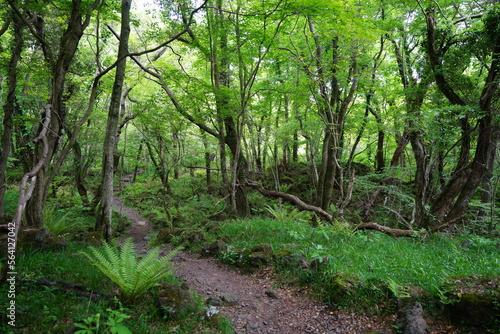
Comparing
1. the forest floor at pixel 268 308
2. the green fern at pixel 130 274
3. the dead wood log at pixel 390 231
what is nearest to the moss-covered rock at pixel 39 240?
the green fern at pixel 130 274

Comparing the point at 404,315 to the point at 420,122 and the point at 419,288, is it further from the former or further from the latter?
the point at 420,122

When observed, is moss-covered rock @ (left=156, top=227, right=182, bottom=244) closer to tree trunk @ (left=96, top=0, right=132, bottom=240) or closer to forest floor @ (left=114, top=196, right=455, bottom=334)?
tree trunk @ (left=96, top=0, right=132, bottom=240)

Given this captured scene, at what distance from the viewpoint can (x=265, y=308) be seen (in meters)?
4.12

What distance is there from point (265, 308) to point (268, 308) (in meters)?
0.05

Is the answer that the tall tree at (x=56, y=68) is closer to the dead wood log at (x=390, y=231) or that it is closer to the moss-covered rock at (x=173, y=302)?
the moss-covered rock at (x=173, y=302)

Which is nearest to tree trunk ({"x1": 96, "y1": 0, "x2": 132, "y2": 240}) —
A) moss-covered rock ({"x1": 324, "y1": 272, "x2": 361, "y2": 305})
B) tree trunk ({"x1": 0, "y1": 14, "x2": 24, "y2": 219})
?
tree trunk ({"x1": 0, "y1": 14, "x2": 24, "y2": 219})

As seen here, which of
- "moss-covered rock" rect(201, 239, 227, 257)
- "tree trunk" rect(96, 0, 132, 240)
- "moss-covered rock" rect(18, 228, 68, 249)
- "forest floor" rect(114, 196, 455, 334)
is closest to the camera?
"forest floor" rect(114, 196, 455, 334)

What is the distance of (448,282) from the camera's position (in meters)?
3.52

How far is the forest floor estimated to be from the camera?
354 cm

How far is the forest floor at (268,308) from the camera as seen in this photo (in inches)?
139

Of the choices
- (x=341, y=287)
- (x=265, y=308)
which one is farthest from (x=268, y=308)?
(x=341, y=287)

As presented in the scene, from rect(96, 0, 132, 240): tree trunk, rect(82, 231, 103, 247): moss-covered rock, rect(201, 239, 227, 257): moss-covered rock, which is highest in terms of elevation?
rect(96, 0, 132, 240): tree trunk

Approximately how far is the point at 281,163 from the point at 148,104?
9984 mm

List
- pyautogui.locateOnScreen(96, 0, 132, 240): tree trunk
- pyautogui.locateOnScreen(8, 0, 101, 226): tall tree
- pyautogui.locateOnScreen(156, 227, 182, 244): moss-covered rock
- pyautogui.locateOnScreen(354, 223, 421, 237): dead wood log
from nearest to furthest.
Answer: pyautogui.locateOnScreen(8, 0, 101, 226): tall tree
pyautogui.locateOnScreen(96, 0, 132, 240): tree trunk
pyautogui.locateOnScreen(354, 223, 421, 237): dead wood log
pyautogui.locateOnScreen(156, 227, 182, 244): moss-covered rock
